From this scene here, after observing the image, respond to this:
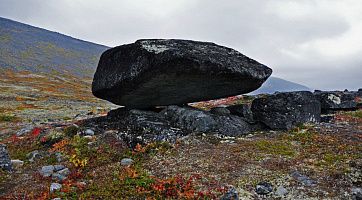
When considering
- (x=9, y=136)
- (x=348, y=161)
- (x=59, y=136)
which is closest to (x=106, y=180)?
(x=59, y=136)

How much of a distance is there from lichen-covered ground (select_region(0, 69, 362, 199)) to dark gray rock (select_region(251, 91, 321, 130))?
2.57ft

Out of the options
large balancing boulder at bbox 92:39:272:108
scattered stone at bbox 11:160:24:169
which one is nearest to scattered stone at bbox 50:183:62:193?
scattered stone at bbox 11:160:24:169

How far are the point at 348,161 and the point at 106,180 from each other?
1105cm

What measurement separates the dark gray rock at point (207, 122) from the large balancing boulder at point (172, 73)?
5.10ft

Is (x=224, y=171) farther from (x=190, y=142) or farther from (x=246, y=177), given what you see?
(x=190, y=142)

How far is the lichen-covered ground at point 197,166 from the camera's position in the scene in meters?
13.7

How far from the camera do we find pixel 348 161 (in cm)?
1594

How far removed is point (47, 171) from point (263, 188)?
10.2 meters

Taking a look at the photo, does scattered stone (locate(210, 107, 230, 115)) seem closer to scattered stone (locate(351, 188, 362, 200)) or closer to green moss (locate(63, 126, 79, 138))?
green moss (locate(63, 126, 79, 138))

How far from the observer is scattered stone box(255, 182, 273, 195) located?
13.5m

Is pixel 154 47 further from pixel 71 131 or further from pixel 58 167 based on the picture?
pixel 58 167

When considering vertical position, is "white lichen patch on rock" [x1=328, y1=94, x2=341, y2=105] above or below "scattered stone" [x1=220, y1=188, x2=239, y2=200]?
above

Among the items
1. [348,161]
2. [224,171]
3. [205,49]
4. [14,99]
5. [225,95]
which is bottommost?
[14,99]

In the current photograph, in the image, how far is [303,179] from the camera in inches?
566
